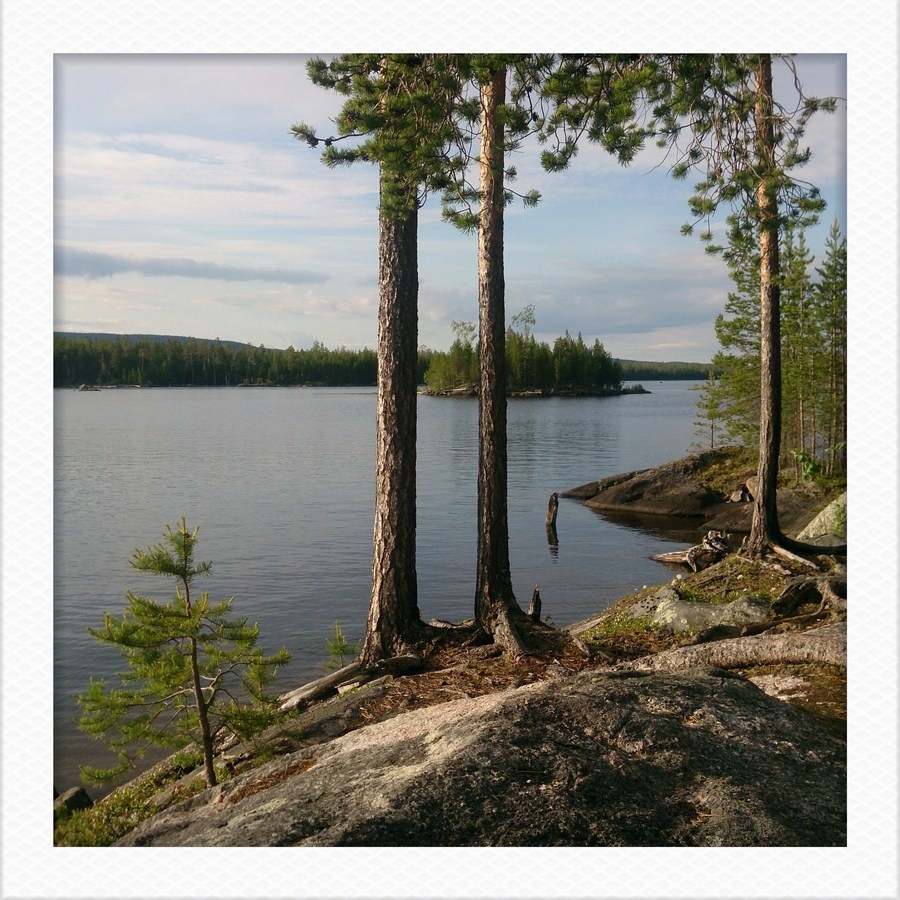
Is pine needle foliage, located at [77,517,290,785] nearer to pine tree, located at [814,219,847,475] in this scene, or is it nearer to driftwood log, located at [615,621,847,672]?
driftwood log, located at [615,621,847,672]

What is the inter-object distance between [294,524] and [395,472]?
40.3 ft

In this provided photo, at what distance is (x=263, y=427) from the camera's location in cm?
4441

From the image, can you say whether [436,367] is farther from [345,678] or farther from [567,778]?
[567,778]

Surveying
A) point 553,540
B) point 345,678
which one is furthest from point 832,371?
point 345,678

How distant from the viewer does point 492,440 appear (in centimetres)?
859

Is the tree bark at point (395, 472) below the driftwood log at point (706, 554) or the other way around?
the other way around

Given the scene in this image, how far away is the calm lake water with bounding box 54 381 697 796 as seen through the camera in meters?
11.8

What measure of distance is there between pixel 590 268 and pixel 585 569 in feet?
24.1

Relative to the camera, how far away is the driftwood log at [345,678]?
290 inches

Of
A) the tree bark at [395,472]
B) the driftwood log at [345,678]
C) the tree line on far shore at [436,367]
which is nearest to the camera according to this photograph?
the driftwood log at [345,678]

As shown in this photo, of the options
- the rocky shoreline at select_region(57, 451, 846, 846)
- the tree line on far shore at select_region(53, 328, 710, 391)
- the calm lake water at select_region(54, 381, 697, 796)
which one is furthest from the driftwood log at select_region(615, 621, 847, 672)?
the tree line on far shore at select_region(53, 328, 710, 391)

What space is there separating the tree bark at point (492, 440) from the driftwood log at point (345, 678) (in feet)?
3.14

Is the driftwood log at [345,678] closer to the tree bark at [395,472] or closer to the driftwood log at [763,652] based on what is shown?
the tree bark at [395,472]

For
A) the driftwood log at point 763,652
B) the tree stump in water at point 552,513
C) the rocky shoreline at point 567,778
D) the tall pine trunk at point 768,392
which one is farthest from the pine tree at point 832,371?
the rocky shoreline at point 567,778
